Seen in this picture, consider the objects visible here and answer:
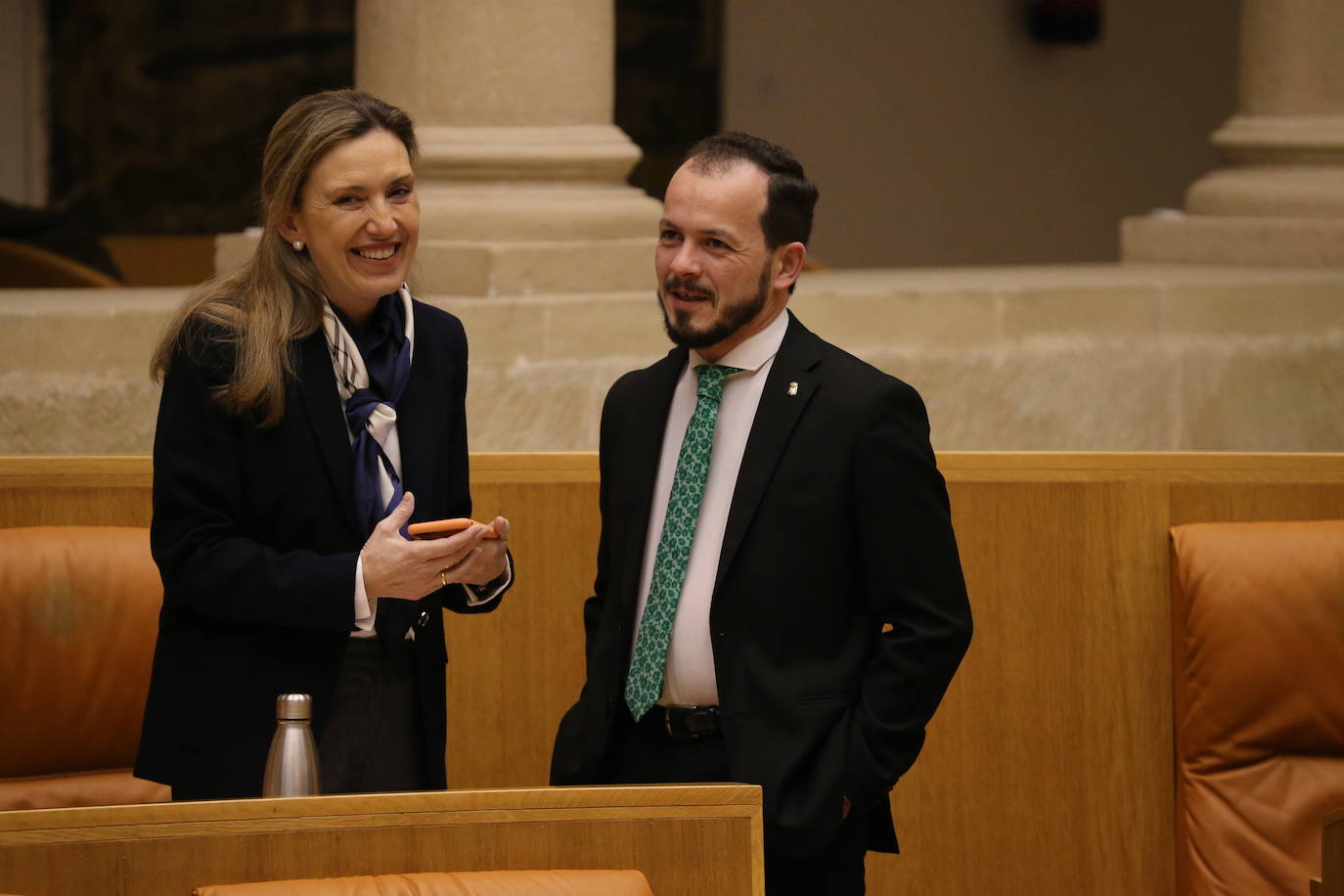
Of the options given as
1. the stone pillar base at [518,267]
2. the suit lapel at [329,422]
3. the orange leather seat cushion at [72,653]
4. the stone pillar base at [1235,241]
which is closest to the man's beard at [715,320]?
the suit lapel at [329,422]

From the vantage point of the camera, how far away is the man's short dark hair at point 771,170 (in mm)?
2570

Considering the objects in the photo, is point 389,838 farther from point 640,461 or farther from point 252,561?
point 640,461

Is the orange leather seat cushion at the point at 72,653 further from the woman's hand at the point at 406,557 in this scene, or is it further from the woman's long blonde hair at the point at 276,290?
the woman's hand at the point at 406,557

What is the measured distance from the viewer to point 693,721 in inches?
102

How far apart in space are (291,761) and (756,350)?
0.86 metres

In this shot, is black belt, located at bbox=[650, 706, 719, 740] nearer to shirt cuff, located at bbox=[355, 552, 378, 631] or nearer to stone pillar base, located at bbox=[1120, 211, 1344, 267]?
shirt cuff, located at bbox=[355, 552, 378, 631]

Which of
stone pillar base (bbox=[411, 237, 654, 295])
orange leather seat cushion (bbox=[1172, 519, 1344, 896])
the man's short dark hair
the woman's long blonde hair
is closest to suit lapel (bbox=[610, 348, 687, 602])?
the man's short dark hair

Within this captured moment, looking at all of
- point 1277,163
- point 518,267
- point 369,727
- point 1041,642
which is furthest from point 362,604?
point 1277,163

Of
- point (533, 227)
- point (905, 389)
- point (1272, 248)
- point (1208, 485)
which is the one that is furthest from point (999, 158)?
point (905, 389)

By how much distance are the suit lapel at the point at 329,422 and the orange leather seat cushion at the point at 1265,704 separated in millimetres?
1772

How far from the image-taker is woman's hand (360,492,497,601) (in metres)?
2.42

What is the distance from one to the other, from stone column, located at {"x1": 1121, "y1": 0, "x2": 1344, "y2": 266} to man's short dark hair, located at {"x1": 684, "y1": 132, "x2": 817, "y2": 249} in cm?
365

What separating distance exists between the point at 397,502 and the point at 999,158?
8.33 metres

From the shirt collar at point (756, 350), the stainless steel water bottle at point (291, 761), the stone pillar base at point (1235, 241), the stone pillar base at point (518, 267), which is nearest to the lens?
the stainless steel water bottle at point (291, 761)
